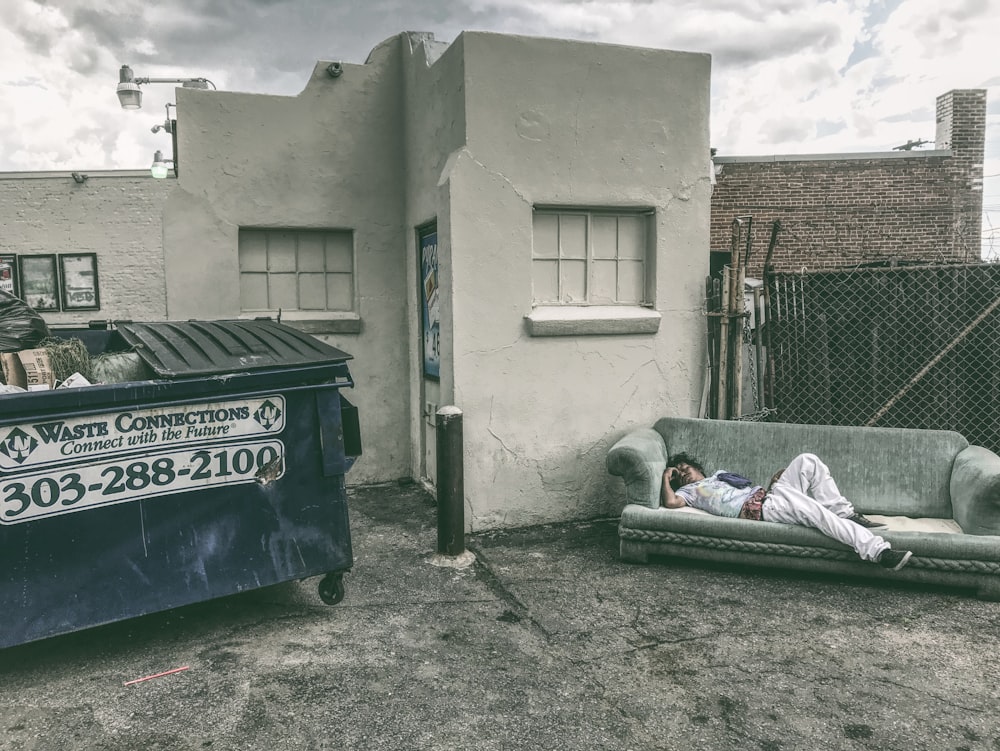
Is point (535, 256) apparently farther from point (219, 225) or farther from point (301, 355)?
point (219, 225)

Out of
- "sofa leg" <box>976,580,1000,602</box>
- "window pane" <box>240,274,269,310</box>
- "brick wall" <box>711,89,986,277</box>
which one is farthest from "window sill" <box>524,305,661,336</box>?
"brick wall" <box>711,89,986,277</box>

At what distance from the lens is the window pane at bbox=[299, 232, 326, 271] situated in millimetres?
7211

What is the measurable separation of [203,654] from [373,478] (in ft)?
12.1

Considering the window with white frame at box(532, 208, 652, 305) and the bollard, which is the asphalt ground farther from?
the window with white frame at box(532, 208, 652, 305)

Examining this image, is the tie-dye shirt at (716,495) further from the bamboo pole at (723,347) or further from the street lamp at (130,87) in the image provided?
the street lamp at (130,87)

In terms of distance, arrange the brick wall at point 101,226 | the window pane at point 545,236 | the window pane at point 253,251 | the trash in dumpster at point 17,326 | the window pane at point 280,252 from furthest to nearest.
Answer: the brick wall at point 101,226
the window pane at point 280,252
the window pane at point 253,251
the window pane at point 545,236
the trash in dumpster at point 17,326

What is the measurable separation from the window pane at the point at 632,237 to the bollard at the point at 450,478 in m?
2.24

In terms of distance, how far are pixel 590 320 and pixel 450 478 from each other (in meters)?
1.82

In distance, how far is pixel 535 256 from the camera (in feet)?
19.8

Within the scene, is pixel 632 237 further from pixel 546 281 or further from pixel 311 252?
pixel 311 252

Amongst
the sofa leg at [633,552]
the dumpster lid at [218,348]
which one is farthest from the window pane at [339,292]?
the sofa leg at [633,552]

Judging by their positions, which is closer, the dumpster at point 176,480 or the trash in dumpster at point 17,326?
the dumpster at point 176,480

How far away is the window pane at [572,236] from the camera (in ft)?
20.1

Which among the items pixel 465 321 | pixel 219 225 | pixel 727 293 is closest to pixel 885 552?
pixel 727 293
